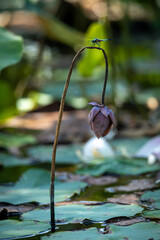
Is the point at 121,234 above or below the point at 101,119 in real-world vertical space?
below

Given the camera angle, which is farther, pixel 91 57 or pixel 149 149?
pixel 91 57

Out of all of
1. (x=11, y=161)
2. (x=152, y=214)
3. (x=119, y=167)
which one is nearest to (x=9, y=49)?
(x=11, y=161)

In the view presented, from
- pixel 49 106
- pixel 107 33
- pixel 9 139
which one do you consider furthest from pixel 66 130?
pixel 49 106

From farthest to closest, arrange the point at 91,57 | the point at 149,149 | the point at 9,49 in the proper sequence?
the point at 91,57 → the point at 149,149 → the point at 9,49

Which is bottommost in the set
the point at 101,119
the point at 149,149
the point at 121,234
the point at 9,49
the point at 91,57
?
the point at 121,234

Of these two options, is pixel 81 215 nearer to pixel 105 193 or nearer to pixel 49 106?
pixel 105 193

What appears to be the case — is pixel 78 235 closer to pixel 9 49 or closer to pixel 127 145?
pixel 9 49

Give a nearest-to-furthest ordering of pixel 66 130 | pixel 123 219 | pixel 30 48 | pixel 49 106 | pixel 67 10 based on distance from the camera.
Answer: pixel 123 219
pixel 66 130
pixel 49 106
pixel 30 48
pixel 67 10
